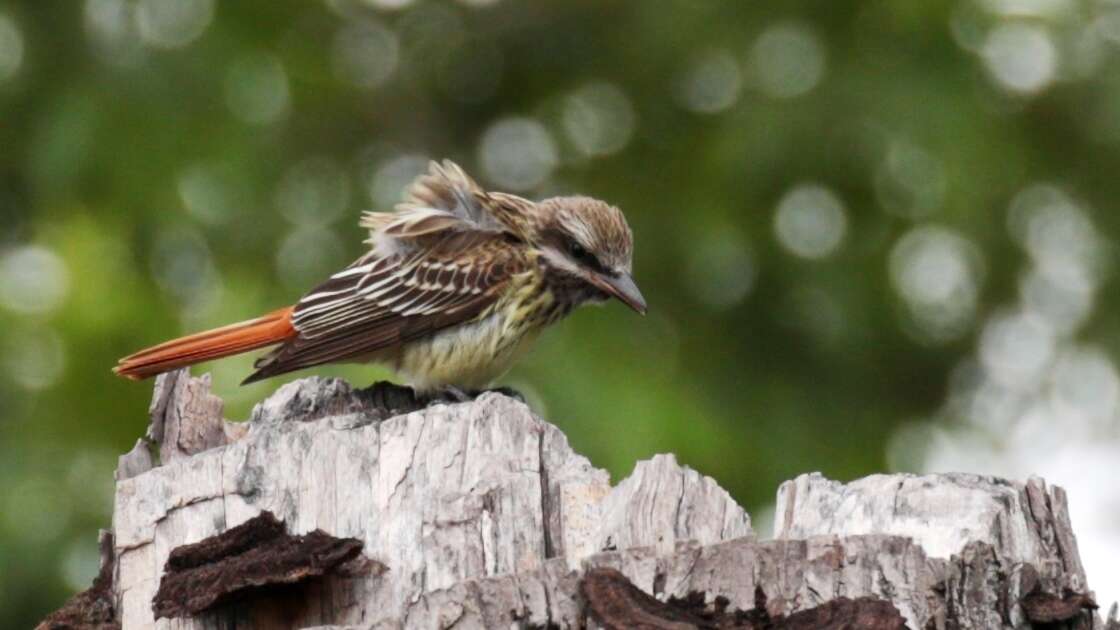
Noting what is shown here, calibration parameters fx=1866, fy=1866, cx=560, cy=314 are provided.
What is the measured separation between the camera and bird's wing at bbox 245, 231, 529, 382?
24.7 ft

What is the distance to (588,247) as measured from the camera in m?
7.82

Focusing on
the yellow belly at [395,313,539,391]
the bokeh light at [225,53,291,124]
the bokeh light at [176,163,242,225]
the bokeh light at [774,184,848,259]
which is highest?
the bokeh light at [225,53,291,124]

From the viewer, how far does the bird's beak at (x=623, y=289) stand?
7.70m

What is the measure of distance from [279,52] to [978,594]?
278 inches

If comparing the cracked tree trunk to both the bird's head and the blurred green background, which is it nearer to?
the bird's head

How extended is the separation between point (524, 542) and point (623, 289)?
10.4ft

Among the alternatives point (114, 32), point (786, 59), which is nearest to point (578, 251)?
→ point (786, 59)

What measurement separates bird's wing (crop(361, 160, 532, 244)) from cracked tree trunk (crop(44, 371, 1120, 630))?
2630mm

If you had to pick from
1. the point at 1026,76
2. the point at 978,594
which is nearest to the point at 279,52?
the point at 1026,76

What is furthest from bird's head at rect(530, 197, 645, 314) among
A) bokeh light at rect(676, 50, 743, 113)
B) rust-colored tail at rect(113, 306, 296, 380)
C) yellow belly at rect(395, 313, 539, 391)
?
bokeh light at rect(676, 50, 743, 113)

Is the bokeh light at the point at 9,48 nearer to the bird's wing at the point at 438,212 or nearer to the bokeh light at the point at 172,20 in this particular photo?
the bokeh light at the point at 172,20

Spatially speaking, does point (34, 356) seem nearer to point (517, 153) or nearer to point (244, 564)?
point (517, 153)

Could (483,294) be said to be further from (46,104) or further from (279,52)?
(46,104)

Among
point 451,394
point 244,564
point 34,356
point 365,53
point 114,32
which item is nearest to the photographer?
point 244,564
